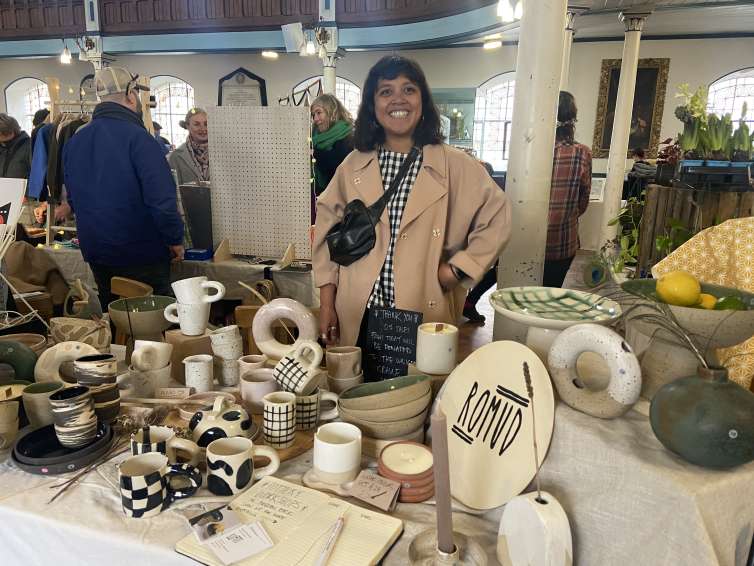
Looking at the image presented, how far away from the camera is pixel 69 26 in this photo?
35.0 ft

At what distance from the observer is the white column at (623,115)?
6156 millimetres

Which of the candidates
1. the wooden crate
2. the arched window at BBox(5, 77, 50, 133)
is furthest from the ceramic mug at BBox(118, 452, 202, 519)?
the arched window at BBox(5, 77, 50, 133)

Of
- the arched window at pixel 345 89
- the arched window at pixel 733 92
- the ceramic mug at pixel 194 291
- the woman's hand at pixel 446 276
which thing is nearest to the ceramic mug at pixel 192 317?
the ceramic mug at pixel 194 291

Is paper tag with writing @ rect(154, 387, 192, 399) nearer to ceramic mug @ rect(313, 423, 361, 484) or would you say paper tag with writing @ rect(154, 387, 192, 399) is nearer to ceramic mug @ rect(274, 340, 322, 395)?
ceramic mug @ rect(274, 340, 322, 395)

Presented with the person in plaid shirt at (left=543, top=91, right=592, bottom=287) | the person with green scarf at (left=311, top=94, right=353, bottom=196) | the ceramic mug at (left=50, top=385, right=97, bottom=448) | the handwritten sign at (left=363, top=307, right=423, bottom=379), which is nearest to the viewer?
the ceramic mug at (left=50, top=385, right=97, bottom=448)

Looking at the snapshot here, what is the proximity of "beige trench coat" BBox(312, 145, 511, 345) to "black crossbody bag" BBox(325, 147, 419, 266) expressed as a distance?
2cm

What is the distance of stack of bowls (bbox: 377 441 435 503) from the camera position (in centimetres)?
101

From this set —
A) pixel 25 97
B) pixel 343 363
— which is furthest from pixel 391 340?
pixel 25 97

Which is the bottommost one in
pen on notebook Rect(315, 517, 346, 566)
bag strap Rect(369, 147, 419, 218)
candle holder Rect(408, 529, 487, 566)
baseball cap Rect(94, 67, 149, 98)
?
candle holder Rect(408, 529, 487, 566)

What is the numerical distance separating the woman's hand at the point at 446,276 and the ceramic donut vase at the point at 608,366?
714 mm

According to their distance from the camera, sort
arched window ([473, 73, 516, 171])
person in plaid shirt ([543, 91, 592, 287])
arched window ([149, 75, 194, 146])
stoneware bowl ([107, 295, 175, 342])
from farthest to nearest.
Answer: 1. arched window ([149, 75, 194, 146])
2. arched window ([473, 73, 516, 171])
3. person in plaid shirt ([543, 91, 592, 287])
4. stoneware bowl ([107, 295, 175, 342])

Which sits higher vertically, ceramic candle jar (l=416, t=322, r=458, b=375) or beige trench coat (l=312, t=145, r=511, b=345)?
beige trench coat (l=312, t=145, r=511, b=345)

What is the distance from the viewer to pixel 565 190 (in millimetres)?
3037

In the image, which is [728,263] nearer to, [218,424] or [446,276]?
[446,276]
